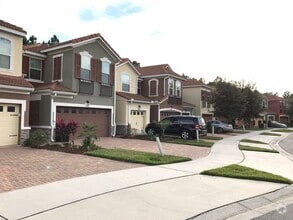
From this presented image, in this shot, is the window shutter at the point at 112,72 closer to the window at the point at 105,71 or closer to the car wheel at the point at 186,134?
the window at the point at 105,71

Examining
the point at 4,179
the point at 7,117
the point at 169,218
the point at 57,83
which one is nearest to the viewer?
the point at 169,218

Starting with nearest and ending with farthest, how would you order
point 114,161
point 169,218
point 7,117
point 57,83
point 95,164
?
point 169,218, point 95,164, point 114,161, point 7,117, point 57,83

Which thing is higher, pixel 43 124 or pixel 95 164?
pixel 43 124

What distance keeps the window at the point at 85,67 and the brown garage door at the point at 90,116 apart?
7.59 ft

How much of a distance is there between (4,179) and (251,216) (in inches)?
260

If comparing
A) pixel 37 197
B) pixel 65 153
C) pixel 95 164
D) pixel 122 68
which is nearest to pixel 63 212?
pixel 37 197

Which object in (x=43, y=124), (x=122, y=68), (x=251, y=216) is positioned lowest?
(x=251, y=216)

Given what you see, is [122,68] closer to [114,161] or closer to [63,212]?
[114,161]

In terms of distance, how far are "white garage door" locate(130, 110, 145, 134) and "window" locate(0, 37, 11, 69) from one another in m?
12.5

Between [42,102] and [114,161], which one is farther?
[42,102]

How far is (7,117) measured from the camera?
17.5 meters

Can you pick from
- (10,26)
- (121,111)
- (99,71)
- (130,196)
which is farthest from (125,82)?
(130,196)

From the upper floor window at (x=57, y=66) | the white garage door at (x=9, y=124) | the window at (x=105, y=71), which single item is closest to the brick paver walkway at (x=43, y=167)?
the white garage door at (x=9, y=124)

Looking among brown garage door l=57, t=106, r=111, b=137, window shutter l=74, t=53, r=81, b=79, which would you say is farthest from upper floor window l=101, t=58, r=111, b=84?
window shutter l=74, t=53, r=81, b=79
